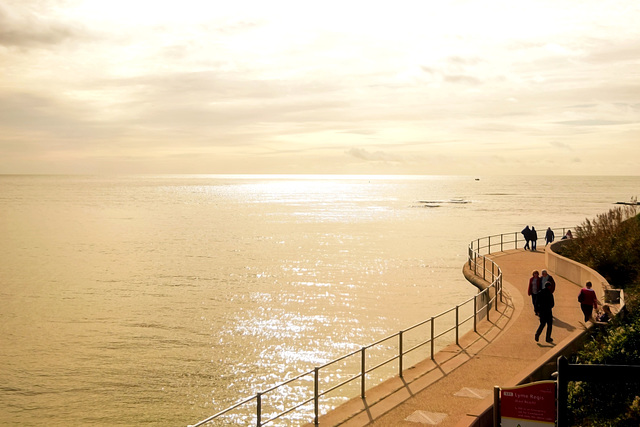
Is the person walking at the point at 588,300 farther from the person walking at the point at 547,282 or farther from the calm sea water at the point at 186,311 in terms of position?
the calm sea water at the point at 186,311

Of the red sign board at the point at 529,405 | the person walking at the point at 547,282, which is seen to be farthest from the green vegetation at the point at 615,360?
the person walking at the point at 547,282

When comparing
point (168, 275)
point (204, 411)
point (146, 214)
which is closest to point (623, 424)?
point (204, 411)

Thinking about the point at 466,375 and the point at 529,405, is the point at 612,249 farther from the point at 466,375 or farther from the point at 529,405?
the point at 529,405

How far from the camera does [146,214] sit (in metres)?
95.7

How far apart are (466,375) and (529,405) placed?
546cm

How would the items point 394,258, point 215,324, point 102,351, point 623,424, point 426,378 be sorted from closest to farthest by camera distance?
1. point 623,424
2. point 426,378
3. point 102,351
4. point 215,324
5. point 394,258

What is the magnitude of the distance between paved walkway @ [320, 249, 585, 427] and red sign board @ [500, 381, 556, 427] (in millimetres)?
1878

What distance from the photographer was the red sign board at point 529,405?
20.4 feet

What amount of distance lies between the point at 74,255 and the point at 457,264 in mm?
28032

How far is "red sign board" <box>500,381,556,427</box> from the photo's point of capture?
6207mm

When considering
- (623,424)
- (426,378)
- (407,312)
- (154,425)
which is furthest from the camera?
(407,312)

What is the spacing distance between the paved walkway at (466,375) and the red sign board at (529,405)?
73.9 inches

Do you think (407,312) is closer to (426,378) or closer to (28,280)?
(426,378)

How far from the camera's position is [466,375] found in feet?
38.1
